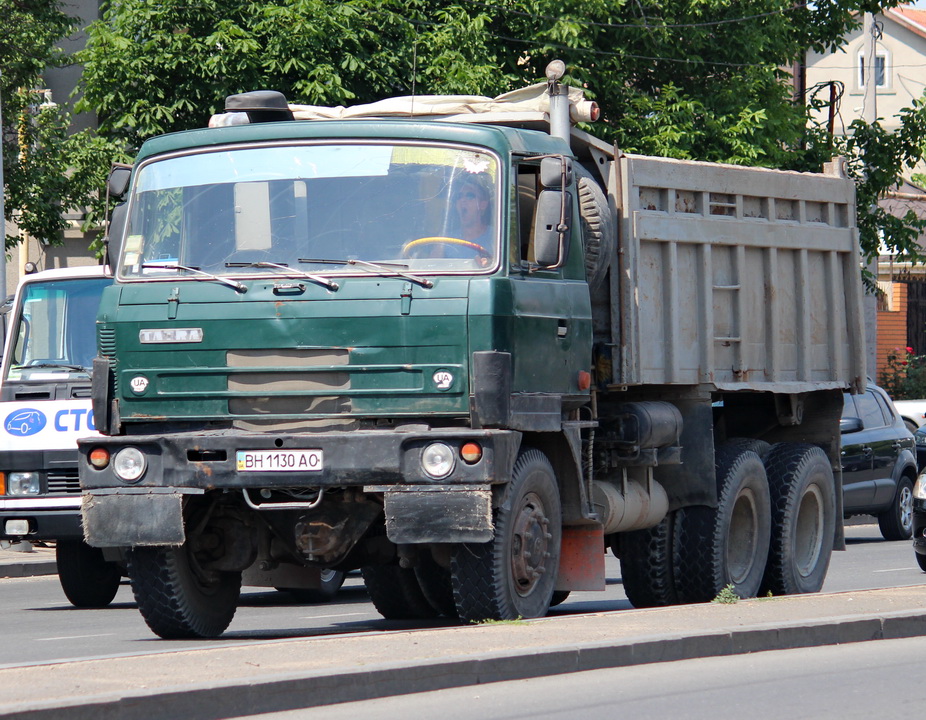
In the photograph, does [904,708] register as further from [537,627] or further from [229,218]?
[229,218]

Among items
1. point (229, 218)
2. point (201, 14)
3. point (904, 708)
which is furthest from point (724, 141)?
point (904, 708)

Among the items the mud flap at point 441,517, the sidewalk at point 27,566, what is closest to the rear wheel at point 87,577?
the sidewalk at point 27,566

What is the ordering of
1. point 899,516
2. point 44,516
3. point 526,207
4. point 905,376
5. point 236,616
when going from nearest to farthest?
point 526,207 → point 236,616 → point 44,516 → point 899,516 → point 905,376

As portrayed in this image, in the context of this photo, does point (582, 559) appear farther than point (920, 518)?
No

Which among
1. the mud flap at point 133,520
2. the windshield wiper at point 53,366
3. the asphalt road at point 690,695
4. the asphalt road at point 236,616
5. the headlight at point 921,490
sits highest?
the windshield wiper at point 53,366

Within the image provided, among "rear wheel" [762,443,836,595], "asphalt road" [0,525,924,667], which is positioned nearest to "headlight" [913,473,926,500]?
"asphalt road" [0,525,924,667]

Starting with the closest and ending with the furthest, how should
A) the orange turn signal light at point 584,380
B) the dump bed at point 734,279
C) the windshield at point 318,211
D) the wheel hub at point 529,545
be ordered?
the windshield at point 318,211 < the wheel hub at point 529,545 < the orange turn signal light at point 584,380 < the dump bed at point 734,279

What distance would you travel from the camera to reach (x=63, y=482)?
1261cm

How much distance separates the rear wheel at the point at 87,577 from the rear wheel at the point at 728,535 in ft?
14.8

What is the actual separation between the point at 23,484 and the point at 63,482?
1.00 feet

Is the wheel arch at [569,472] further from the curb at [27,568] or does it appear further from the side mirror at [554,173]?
the curb at [27,568]

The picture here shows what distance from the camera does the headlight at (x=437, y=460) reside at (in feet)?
28.2

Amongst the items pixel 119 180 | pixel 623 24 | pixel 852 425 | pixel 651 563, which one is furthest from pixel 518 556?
pixel 623 24

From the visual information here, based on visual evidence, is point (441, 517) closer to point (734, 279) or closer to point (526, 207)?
point (526, 207)
